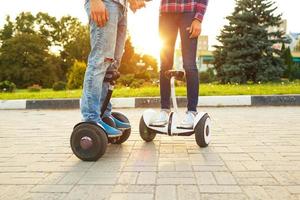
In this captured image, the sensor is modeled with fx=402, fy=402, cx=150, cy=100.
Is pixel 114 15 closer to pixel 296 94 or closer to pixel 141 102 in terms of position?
pixel 141 102

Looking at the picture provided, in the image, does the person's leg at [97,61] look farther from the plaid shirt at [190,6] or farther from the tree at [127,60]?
the tree at [127,60]

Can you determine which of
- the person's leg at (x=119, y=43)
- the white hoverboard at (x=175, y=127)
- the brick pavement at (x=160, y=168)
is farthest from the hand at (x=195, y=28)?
the brick pavement at (x=160, y=168)

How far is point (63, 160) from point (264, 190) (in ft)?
5.22

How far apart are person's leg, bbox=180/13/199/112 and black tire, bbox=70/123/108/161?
1019mm

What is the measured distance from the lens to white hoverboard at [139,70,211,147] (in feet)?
11.7

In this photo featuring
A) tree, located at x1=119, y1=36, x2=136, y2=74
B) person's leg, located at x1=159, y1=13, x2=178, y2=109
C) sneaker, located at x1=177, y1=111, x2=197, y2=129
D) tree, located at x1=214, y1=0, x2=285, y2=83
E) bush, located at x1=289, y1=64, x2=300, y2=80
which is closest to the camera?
sneaker, located at x1=177, y1=111, x2=197, y2=129

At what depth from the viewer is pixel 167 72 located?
3.67m

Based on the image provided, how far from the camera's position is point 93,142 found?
3059 millimetres

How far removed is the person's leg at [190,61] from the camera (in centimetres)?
371

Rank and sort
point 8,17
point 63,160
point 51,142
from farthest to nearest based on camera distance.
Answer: point 8,17, point 51,142, point 63,160

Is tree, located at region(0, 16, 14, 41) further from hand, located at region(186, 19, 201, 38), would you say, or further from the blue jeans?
the blue jeans

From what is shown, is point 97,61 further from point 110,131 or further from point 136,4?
point 136,4

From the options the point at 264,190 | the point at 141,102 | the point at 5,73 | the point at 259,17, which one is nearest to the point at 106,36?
the point at 264,190

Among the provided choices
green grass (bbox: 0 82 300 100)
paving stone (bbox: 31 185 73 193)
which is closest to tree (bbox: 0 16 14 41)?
green grass (bbox: 0 82 300 100)
